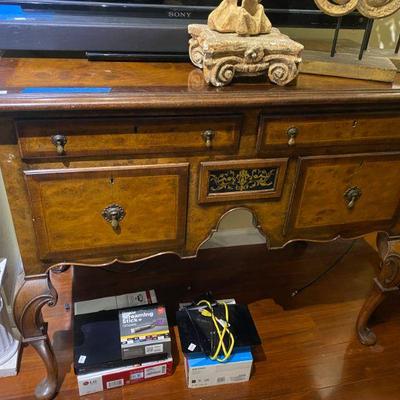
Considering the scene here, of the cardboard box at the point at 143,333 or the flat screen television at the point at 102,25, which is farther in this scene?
the cardboard box at the point at 143,333

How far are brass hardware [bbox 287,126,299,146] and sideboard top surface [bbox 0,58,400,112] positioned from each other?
0.07 meters

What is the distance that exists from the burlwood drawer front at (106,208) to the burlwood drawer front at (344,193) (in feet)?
0.96

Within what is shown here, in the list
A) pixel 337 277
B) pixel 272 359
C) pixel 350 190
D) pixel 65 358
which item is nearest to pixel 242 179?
pixel 350 190

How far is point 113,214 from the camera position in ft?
2.89

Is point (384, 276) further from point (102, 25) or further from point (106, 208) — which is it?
point (102, 25)

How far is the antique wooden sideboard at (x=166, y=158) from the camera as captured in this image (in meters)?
0.78

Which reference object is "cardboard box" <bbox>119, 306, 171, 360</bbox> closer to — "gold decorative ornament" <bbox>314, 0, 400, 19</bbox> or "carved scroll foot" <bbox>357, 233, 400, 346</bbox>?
"carved scroll foot" <bbox>357, 233, 400, 346</bbox>

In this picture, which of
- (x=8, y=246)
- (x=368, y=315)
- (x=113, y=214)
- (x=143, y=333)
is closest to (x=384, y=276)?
(x=368, y=315)

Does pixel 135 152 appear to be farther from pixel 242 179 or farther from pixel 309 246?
pixel 309 246

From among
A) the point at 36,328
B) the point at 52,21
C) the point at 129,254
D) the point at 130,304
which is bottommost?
the point at 130,304

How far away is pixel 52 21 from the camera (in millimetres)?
910

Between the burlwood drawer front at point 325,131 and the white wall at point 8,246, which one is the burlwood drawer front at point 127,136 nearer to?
the burlwood drawer front at point 325,131

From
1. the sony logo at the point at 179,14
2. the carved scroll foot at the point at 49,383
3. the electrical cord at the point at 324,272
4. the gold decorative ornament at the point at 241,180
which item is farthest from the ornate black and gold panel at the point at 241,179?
the electrical cord at the point at 324,272

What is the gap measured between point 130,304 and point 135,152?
0.62 metres
